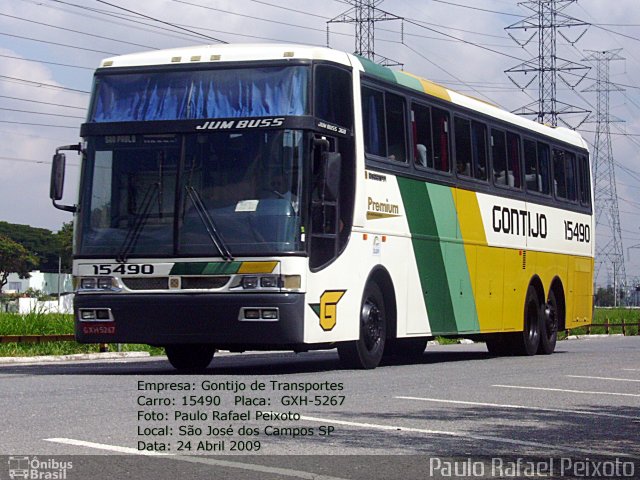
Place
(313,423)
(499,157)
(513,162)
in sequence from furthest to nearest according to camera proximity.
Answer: (513,162)
(499,157)
(313,423)

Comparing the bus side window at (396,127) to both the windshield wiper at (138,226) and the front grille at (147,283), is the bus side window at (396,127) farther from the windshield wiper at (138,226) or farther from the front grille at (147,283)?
the front grille at (147,283)

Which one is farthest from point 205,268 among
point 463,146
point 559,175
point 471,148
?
point 559,175

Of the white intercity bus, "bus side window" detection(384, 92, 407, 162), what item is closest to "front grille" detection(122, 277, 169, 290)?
the white intercity bus

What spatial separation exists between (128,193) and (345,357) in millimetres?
3530

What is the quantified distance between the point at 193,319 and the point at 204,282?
0.45 m

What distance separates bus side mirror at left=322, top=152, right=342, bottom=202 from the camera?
1578cm

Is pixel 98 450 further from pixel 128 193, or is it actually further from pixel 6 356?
pixel 6 356

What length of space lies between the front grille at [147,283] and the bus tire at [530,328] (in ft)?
30.2

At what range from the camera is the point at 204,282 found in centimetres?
1573

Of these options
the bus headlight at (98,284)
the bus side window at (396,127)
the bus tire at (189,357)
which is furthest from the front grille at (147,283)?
the bus side window at (396,127)

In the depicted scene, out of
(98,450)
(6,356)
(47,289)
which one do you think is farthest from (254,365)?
(47,289)

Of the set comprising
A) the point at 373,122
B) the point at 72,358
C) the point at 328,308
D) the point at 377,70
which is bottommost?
the point at 72,358

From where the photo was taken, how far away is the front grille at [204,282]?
1563cm

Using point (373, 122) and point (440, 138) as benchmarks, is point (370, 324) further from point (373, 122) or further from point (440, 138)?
point (440, 138)
